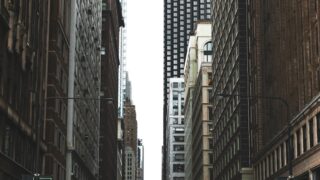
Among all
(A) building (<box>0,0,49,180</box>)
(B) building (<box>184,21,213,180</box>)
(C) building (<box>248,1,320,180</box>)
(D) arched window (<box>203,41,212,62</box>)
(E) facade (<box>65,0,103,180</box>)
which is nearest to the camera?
(A) building (<box>0,0,49,180</box>)

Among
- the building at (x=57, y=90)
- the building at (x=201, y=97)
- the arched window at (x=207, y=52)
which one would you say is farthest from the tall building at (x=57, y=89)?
the arched window at (x=207, y=52)

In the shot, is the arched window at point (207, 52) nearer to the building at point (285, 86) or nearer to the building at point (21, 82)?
the building at point (285, 86)

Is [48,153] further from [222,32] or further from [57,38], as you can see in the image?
[222,32]

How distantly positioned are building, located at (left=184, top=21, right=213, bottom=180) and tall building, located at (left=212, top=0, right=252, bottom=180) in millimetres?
14570

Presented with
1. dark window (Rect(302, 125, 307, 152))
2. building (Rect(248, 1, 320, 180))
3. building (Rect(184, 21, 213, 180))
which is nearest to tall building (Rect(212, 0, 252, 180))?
building (Rect(248, 1, 320, 180))

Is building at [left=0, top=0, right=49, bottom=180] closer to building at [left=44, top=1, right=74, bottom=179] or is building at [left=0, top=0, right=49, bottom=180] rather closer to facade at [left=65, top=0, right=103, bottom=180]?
building at [left=44, top=1, right=74, bottom=179]

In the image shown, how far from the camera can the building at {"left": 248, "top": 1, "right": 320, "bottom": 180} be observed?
2336 inches

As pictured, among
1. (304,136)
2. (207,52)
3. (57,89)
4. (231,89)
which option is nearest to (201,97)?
(207,52)

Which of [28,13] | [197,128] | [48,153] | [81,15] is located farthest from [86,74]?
[197,128]

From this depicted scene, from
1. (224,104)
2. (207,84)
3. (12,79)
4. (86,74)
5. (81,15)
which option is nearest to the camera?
(12,79)

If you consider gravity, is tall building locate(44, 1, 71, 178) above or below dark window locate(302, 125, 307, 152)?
above

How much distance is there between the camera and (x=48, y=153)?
71.3 meters

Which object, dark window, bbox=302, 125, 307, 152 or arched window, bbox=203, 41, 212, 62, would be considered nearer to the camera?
dark window, bbox=302, 125, 307, 152

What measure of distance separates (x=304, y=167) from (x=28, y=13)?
84.8 feet
